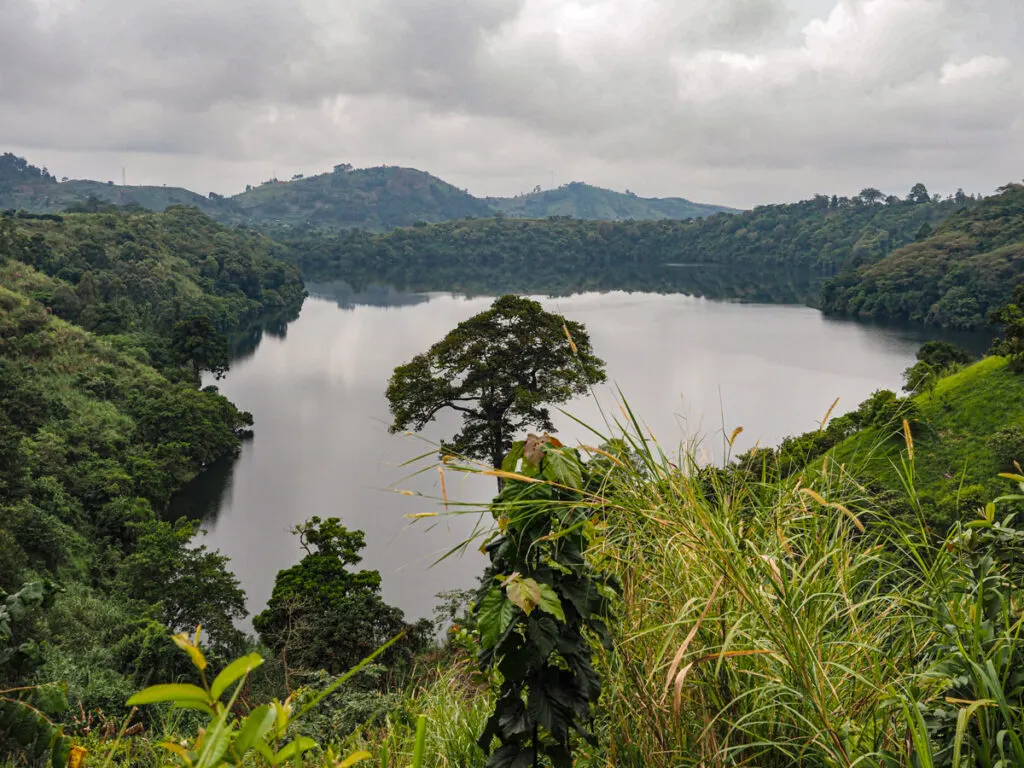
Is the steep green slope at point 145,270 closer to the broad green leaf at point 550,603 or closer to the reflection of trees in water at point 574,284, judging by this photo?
the reflection of trees in water at point 574,284

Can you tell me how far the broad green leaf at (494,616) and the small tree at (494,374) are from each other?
45.7 feet

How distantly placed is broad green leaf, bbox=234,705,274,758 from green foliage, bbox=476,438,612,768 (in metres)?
0.90

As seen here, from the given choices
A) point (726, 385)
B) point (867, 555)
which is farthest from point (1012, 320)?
point (867, 555)

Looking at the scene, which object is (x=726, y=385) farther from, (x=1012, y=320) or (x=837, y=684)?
(x=837, y=684)

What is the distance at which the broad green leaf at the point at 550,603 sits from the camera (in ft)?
5.49

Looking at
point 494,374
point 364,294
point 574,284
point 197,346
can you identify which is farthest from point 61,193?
point 494,374

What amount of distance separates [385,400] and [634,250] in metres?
81.0

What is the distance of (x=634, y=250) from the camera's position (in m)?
108

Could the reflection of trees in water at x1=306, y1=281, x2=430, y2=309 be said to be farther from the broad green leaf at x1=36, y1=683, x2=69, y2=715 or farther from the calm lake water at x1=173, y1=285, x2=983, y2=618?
the broad green leaf at x1=36, y1=683, x2=69, y2=715

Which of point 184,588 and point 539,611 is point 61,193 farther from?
point 539,611

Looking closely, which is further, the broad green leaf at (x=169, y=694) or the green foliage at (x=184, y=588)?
the green foliage at (x=184, y=588)

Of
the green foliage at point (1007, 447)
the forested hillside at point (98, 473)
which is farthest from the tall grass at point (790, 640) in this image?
the green foliage at point (1007, 447)

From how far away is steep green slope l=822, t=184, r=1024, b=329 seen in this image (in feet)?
160

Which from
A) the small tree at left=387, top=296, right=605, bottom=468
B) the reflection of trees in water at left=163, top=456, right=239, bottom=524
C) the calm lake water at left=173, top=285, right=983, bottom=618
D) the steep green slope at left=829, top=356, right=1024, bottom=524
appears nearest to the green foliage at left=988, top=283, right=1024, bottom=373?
the steep green slope at left=829, top=356, right=1024, bottom=524
